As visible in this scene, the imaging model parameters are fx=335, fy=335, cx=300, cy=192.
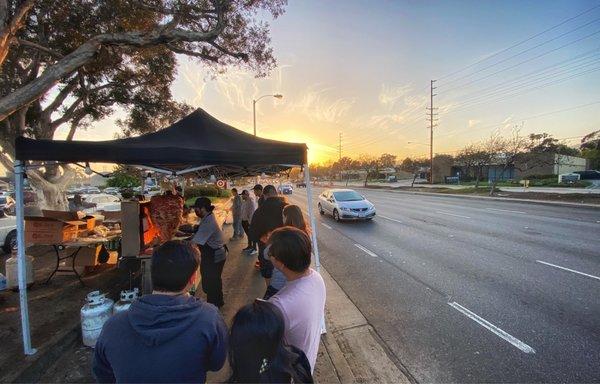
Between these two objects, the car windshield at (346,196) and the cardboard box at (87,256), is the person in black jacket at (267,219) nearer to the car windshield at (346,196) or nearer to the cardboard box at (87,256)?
the cardboard box at (87,256)

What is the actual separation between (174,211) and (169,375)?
5186 mm

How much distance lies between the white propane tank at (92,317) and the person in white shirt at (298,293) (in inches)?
128

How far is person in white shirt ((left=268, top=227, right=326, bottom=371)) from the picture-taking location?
1.85 m

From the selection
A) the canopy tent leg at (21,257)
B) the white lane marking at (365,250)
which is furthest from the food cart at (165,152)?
the white lane marking at (365,250)

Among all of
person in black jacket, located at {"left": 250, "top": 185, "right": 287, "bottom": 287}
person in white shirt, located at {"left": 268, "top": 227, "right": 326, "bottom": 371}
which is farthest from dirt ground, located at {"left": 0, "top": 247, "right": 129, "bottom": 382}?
person in white shirt, located at {"left": 268, "top": 227, "right": 326, "bottom": 371}

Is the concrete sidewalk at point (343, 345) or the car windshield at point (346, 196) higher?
the car windshield at point (346, 196)

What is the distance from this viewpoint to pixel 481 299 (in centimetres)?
564

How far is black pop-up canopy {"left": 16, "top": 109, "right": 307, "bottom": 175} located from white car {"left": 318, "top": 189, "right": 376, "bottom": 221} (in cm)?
1024

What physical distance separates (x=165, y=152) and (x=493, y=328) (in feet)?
16.5

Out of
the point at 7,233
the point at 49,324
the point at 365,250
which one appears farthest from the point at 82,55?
the point at 365,250

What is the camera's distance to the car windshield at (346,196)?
16.2m

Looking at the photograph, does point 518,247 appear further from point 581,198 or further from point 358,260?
point 581,198

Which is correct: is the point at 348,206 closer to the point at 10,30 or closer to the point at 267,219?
the point at 267,219

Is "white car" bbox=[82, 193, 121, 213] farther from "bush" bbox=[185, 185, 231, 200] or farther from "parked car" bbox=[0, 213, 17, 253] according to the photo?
"bush" bbox=[185, 185, 231, 200]
